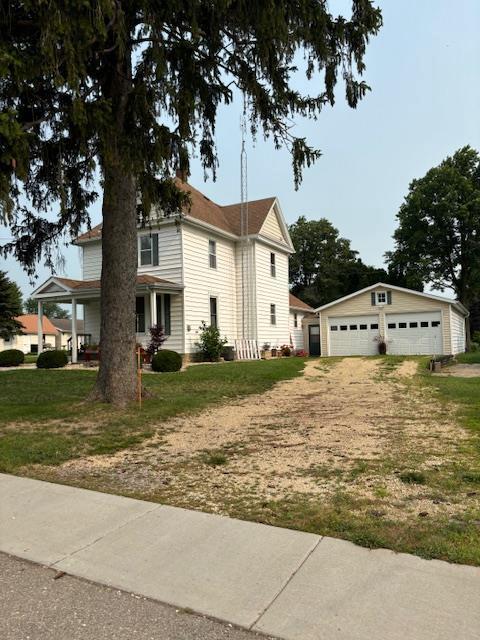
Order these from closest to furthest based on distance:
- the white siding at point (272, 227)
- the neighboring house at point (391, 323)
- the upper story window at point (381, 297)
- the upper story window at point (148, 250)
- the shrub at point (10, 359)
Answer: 1. the upper story window at point (148, 250)
2. the shrub at point (10, 359)
3. the neighboring house at point (391, 323)
4. the white siding at point (272, 227)
5. the upper story window at point (381, 297)

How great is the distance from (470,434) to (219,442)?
3.44 m

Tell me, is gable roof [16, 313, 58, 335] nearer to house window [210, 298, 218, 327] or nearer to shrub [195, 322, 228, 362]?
house window [210, 298, 218, 327]

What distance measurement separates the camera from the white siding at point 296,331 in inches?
1167

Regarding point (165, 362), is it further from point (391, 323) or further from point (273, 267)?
point (391, 323)

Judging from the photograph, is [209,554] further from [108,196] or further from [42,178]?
[42,178]

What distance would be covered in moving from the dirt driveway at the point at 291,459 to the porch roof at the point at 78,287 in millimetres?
9813

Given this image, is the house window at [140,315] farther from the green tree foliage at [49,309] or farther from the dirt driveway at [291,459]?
the green tree foliage at [49,309]

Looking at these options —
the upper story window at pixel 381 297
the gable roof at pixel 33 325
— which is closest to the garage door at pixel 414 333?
the upper story window at pixel 381 297

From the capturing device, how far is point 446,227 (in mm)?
38031

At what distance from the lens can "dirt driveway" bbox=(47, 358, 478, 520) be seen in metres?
4.45

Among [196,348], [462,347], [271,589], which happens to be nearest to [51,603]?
[271,589]

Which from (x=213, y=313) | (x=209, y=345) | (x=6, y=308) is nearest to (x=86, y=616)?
(x=209, y=345)

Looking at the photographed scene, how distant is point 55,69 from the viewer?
6355mm

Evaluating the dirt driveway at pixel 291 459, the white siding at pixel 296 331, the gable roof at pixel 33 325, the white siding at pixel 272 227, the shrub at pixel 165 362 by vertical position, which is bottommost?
the dirt driveway at pixel 291 459
